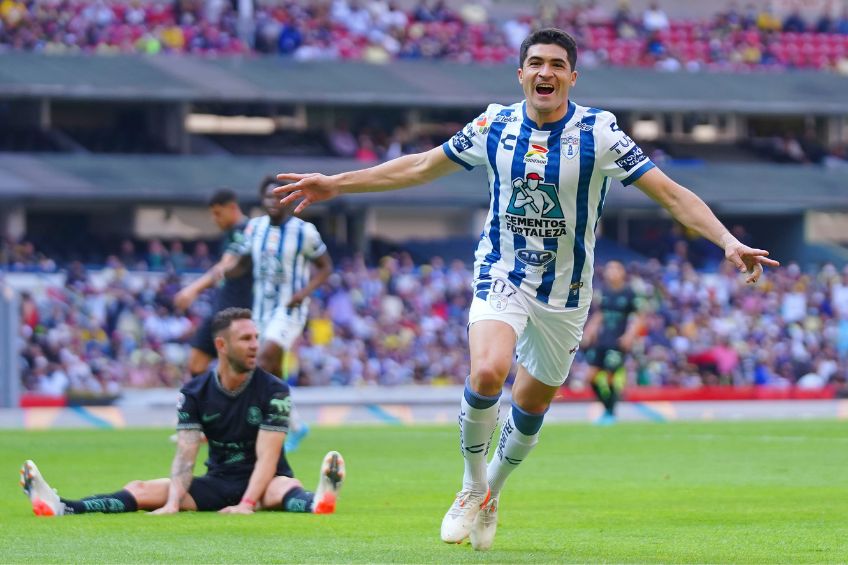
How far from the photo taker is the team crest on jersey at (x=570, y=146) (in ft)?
27.5

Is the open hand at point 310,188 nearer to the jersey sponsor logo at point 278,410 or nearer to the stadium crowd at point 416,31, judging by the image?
the jersey sponsor logo at point 278,410

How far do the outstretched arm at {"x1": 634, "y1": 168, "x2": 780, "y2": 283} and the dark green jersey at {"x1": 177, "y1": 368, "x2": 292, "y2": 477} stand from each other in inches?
116

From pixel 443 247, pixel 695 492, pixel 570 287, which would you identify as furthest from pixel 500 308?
pixel 443 247

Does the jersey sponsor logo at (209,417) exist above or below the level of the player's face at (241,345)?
below

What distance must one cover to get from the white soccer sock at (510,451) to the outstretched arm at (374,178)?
135 cm

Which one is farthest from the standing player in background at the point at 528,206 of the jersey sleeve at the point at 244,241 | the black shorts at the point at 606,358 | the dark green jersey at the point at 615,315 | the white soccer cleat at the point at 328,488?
the dark green jersey at the point at 615,315

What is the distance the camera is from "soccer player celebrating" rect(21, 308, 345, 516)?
33.2 ft

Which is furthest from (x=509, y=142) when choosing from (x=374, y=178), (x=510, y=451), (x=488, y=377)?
(x=510, y=451)

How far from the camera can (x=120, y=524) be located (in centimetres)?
949

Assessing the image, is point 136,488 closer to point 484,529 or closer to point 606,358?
point 484,529

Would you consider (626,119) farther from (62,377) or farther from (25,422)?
(25,422)

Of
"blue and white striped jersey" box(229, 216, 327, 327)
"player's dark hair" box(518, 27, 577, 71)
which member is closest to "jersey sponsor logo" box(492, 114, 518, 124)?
"player's dark hair" box(518, 27, 577, 71)

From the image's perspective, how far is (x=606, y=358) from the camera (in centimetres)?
2123

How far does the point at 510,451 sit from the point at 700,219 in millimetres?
1682
